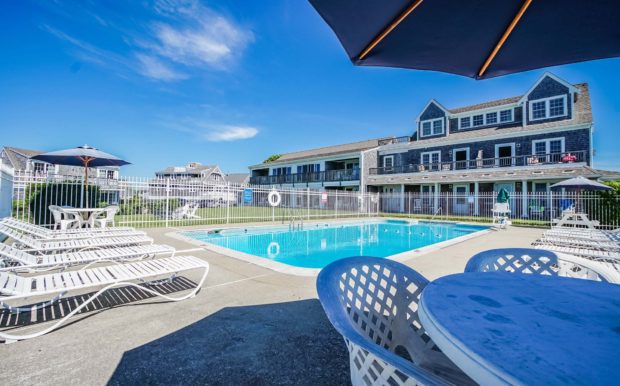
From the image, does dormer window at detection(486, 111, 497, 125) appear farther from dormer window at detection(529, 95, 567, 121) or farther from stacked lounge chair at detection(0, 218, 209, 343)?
stacked lounge chair at detection(0, 218, 209, 343)

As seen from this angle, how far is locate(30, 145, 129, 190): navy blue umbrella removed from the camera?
878 centimetres

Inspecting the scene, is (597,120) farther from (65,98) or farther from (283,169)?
(65,98)

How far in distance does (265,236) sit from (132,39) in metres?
11.0

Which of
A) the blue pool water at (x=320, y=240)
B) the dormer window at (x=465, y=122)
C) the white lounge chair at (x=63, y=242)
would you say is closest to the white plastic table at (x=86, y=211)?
the white lounge chair at (x=63, y=242)

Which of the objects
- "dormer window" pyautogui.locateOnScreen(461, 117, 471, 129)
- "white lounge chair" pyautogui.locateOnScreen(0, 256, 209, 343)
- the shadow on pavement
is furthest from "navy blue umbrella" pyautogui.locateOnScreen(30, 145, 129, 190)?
"dormer window" pyautogui.locateOnScreen(461, 117, 471, 129)

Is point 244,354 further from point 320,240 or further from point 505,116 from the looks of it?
point 505,116

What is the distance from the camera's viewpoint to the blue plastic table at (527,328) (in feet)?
2.60

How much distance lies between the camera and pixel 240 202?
1834 cm

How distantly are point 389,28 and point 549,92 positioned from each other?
80.0 ft

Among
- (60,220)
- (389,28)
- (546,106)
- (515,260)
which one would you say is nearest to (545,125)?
(546,106)

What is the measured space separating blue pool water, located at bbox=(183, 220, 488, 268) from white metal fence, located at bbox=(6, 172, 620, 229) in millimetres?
2002

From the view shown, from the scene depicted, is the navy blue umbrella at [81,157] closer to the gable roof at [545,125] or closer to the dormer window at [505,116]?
the gable roof at [545,125]

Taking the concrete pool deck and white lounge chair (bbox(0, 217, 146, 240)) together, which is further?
white lounge chair (bbox(0, 217, 146, 240))

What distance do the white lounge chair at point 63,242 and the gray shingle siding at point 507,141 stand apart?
2355 centimetres
